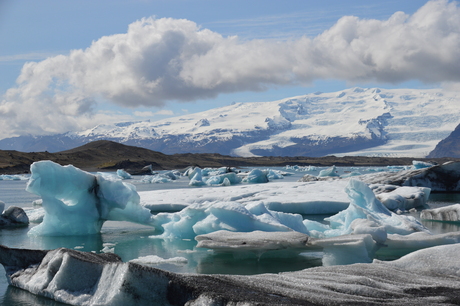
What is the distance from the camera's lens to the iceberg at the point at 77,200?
9906mm

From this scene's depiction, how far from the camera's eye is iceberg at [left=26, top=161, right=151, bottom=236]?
991 cm

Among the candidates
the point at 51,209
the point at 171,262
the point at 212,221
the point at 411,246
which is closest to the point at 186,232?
the point at 212,221

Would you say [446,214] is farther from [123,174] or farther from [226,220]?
[123,174]

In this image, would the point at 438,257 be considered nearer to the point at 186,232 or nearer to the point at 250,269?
the point at 250,269

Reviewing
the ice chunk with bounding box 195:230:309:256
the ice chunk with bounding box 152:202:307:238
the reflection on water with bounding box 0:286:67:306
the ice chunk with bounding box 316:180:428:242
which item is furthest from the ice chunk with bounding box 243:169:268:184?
the reflection on water with bounding box 0:286:67:306

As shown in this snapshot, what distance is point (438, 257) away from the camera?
600cm

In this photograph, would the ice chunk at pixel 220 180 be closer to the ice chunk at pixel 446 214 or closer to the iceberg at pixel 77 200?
the ice chunk at pixel 446 214

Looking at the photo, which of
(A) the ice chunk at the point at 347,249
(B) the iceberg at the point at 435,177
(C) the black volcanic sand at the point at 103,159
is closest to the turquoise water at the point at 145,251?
(A) the ice chunk at the point at 347,249

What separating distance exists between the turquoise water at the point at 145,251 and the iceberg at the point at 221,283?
0.32 meters

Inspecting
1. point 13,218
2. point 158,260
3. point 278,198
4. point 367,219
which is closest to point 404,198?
point 278,198

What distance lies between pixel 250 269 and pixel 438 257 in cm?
266

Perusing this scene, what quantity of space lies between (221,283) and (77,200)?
7.01 m

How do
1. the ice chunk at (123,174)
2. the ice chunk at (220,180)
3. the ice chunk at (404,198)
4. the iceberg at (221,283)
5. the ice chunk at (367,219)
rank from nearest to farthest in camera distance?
the iceberg at (221,283) → the ice chunk at (367,219) → the ice chunk at (404,198) → the ice chunk at (220,180) → the ice chunk at (123,174)

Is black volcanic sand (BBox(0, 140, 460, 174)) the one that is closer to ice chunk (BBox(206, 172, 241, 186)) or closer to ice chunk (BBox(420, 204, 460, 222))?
ice chunk (BBox(206, 172, 241, 186))
